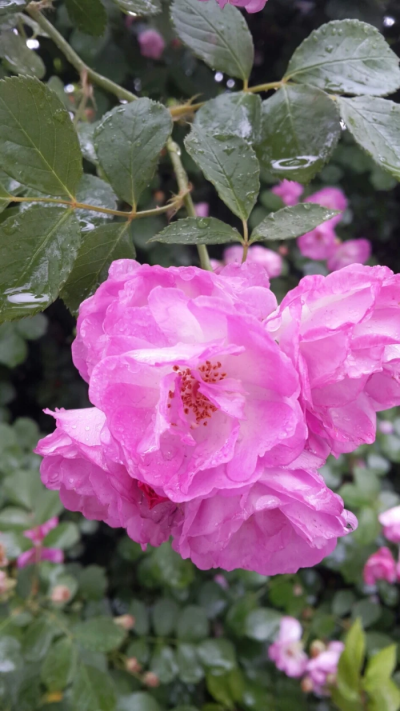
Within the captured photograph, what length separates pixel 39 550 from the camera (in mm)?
931

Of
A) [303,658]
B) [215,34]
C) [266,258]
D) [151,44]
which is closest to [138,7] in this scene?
[215,34]

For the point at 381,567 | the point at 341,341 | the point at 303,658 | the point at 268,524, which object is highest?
the point at 341,341

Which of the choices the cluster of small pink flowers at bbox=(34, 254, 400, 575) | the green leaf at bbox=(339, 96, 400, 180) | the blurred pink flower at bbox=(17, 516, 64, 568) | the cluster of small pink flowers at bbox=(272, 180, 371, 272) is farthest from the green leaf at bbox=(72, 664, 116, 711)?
the cluster of small pink flowers at bbox=(272, 180, 371, 272)

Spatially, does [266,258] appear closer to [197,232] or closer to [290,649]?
[290,649]

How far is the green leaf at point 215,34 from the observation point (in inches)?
20.0

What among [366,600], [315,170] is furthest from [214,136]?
[366,600]

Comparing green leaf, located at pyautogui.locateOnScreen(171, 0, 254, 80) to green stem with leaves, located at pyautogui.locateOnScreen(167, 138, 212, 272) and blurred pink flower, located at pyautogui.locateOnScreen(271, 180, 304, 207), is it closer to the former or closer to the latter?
green stem with leaves, located at pyautogui.locateOnScreen(167, 138, 212, 272)

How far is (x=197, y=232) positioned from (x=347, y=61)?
266 millimetres

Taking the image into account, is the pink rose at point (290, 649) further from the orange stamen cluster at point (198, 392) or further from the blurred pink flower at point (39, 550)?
the orange stamen cluster at point (198, 392)

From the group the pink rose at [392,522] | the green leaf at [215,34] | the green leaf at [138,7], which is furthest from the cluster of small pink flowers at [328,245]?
the green leaf at [138,7]

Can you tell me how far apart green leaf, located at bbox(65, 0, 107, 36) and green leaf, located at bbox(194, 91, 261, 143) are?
17cm

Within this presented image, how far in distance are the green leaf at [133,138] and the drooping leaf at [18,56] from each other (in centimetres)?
18

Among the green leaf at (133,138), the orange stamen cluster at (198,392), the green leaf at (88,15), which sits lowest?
the orange stamen cluster at (198,392)

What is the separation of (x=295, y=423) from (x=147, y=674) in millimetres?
924
